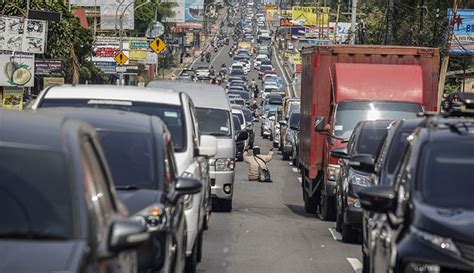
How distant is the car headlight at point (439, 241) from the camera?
338 inches

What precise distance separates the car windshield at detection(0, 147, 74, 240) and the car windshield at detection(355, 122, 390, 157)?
11.6 meters

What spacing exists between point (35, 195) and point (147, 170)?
3.80 meters

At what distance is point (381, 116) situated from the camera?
21344 millimetres

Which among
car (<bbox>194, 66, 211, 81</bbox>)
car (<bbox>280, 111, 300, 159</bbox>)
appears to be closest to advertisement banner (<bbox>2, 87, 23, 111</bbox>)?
car (<bbox>280, 111, 300, 159</bbox>)

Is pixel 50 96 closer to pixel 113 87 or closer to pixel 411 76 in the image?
pixel 113 87

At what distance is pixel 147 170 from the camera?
10.6m

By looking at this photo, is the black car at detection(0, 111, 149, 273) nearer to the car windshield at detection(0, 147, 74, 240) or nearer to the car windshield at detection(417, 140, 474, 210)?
the car windshield at detection(0, 147, 74, 240)

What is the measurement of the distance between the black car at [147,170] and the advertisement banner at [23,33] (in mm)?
33281

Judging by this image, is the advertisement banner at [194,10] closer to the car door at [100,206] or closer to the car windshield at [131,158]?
the car windshield at [131,158]

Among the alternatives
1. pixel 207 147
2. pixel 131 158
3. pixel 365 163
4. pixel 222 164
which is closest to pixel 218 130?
pixel 222 164

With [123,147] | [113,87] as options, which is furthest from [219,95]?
[123,147]

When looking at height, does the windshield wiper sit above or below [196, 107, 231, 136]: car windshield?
above

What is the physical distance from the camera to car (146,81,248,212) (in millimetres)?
21844

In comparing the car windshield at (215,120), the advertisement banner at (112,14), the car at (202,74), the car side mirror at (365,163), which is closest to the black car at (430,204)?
the car side mirror at (365,163)
